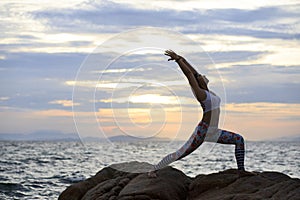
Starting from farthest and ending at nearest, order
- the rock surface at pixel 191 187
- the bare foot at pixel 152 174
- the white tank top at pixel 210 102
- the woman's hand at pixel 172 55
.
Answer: the bare foot at pixel 152 174 → the white tank top at pixel 210 102 → the woman's hand at pixel 172 55 → the rock surface at pixel 191 187

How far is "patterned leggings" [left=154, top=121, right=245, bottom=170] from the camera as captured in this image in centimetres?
891

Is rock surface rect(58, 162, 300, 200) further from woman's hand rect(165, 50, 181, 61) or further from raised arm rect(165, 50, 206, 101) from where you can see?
woman's hand rect(165, 50, 181, 61)

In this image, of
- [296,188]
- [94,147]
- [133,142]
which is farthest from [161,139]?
[296,188]

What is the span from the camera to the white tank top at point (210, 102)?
8.72 meters

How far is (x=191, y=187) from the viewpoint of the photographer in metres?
9.60

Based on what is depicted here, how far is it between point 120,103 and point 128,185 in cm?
178

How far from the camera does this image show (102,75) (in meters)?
8.69

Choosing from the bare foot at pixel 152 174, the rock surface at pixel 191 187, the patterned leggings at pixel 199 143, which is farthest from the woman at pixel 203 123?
Answer: the rock surface at pixel 191 187

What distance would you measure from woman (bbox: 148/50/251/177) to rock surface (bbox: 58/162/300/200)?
0.34 metres

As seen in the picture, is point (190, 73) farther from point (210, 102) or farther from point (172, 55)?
point (210, 102)

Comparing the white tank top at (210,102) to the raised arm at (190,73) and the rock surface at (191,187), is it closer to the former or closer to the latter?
the raised arm at (190,73)

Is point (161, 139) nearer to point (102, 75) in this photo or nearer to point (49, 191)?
point (102, 75)

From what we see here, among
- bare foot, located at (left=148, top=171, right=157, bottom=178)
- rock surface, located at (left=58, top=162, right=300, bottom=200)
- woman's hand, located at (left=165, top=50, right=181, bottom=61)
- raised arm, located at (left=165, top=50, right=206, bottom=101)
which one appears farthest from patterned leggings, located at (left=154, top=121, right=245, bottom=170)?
woman's hand, located at (left=165, top=50, right=181, bottom=61)

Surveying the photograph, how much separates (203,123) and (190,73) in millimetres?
910
